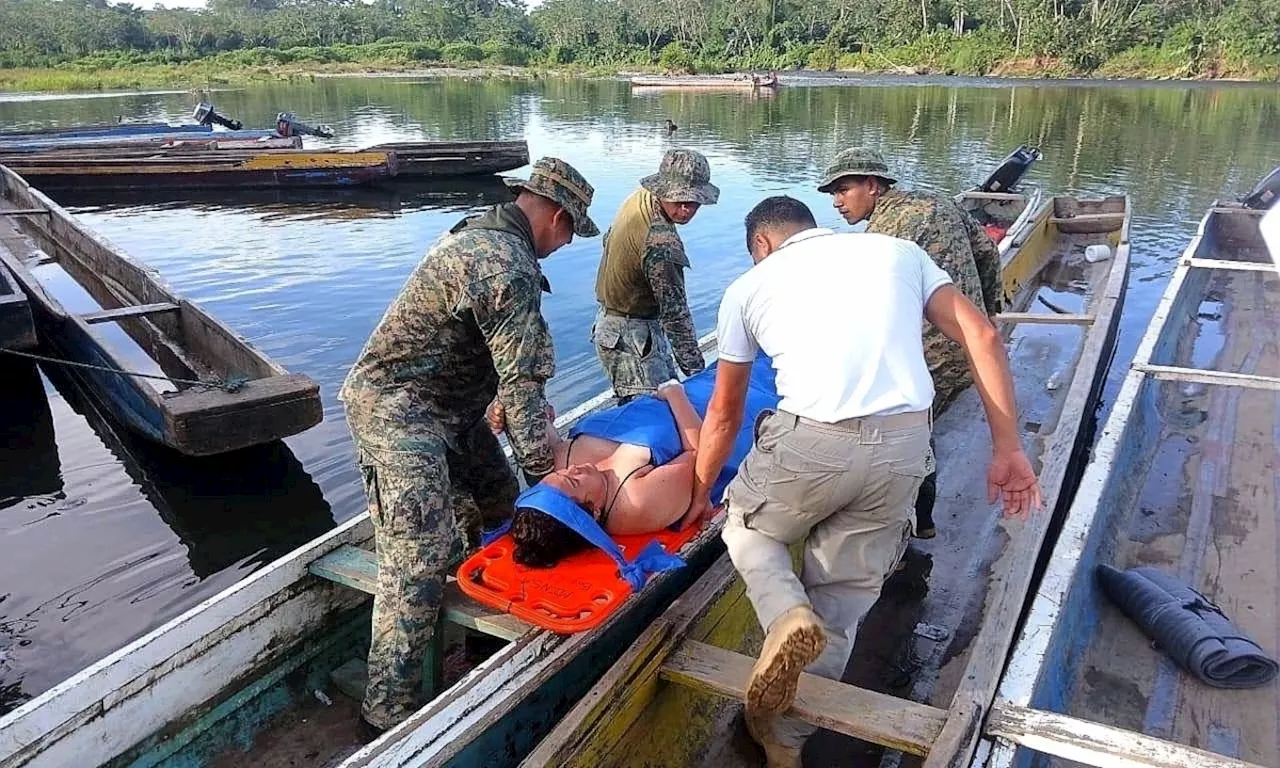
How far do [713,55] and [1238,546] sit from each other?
239ft

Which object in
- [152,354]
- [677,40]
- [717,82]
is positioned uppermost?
[677,40]

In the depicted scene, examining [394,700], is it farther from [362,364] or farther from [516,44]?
[516,44]

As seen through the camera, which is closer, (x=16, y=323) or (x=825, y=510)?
(x=825, y=510)

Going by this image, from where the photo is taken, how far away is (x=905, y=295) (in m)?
2.91

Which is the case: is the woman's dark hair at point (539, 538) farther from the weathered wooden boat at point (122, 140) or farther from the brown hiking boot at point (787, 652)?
the weathered wooden boat at point (122, 140)

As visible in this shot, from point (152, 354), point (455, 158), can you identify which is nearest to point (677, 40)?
point (455, 158)

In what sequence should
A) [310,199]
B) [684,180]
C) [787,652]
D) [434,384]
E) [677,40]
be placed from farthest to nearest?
[677,40] → [310,199] → [684,180] → [434,384] → [787,652]

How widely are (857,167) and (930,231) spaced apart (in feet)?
2.00

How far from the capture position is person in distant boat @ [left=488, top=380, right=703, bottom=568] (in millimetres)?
3482

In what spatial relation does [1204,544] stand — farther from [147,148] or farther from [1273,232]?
[147,148]

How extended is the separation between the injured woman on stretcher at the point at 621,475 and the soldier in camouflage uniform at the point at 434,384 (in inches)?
8.6

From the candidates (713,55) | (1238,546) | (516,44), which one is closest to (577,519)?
(1238,546)

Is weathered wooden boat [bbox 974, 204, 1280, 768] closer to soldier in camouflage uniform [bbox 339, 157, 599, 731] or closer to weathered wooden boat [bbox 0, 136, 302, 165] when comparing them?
soldier in camouflage uniform [bbox 339, 157, 599, 731]

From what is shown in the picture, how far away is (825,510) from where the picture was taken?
9.85 ft
